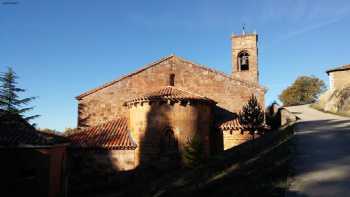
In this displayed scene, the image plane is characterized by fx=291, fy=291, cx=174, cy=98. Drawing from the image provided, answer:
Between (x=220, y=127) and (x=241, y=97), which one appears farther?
(x=241, y=97)

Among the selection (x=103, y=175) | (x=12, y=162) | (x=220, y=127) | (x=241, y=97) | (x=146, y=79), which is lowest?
(x=103, y=175)

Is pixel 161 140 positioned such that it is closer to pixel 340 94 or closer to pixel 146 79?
pixel 146 79

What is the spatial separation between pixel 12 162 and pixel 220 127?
1233 cm

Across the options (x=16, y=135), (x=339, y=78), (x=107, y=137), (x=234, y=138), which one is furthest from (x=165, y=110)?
(x=339, y=78)

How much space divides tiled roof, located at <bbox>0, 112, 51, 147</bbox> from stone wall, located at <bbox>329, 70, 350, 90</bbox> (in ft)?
85.6

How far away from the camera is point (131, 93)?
74.0 feet

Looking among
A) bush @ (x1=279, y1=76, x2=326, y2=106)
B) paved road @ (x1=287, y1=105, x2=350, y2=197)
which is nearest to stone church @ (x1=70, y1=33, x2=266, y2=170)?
paved road @ (x1=287, y1=105, x2=350, y2=197)

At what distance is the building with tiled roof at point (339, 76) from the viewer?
27641 millimetres

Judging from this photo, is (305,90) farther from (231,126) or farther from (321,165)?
(321,165)

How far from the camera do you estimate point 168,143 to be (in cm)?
1797

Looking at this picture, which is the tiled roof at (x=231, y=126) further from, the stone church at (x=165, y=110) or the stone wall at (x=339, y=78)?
the stone wall at (x=339, y=78)

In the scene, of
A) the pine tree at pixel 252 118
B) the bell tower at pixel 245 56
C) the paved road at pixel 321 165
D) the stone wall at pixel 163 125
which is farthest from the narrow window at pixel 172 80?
the paved road at pixel 321 165

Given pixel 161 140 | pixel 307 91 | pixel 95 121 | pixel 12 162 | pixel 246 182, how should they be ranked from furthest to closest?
pixel 307 91, pixel 95 121, pixel 161 140, pixel 12 162, pixel 246 182

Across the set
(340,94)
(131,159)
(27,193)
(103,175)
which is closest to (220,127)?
(131,159)
